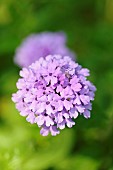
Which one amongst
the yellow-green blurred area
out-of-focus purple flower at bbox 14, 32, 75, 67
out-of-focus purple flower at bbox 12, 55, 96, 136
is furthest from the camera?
out-of-focus purple flower at bbox 14, 32, 75, 67

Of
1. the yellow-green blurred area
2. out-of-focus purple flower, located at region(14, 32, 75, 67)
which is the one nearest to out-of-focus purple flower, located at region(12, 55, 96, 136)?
the yellow-green blurred area

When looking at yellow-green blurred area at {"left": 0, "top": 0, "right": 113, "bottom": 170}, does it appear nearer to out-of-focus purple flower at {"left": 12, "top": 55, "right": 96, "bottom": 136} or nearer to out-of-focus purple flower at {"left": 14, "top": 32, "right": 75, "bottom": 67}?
out-of-focus purple flower at {"left": 14, "top": 32, "right": 75, "bottom": 67}

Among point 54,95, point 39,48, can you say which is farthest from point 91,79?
point 54,95

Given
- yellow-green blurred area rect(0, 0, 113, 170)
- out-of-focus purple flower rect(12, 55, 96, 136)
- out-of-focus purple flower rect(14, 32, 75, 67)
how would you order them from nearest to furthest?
out-of-focus purple flower rect(12, 55, 96, 136)
yellow-green blurred area rect(0, 0, 113, 170)
out-of-focus purple flower rect(14, 32, 75, 67)

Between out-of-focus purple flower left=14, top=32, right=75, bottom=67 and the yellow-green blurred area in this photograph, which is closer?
the yellow-green blurred area

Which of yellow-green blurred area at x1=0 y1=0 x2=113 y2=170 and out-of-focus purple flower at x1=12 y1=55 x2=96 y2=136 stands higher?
yellow-green blurred area at x1=0 y1=0 x2=113 y2=170

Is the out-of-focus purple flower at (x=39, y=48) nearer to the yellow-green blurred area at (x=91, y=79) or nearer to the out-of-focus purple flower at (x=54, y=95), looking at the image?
the yellow-green blurred area at (x=91, y=79)

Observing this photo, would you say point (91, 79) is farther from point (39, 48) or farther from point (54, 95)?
point (54, 95)
